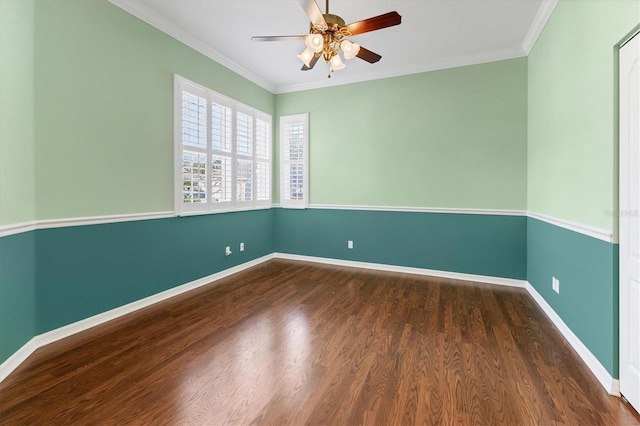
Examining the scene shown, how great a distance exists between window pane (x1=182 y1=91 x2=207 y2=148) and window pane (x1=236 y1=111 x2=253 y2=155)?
2.14 feet

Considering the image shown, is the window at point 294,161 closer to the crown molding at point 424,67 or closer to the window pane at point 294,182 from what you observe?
the window pane at point 294,182

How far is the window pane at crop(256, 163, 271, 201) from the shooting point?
191 inches

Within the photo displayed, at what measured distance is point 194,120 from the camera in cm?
360

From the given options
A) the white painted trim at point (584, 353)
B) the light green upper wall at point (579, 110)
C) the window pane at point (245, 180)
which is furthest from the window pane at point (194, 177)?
the white painted trim at point (584, 353)

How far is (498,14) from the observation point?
3000mm

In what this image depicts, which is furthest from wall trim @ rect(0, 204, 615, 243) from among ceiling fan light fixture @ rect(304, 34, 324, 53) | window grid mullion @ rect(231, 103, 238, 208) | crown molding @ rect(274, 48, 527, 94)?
ceiling fan light fixture @ rect(304, 34, 324, 53)

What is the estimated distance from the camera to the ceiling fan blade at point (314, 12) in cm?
209

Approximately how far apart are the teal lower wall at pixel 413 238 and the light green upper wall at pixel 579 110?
75cm

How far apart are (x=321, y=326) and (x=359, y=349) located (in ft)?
1.60

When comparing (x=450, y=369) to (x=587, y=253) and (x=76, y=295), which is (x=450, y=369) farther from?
(x=76, y=295)

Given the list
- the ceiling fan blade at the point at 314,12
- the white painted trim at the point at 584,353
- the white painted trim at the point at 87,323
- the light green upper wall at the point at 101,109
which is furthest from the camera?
the light green upper wall at the point at 101,109

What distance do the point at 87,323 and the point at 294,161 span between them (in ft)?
11.8

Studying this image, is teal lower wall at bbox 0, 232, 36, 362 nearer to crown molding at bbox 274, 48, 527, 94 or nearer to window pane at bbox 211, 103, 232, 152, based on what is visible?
window pane at bbox 211, 103, 232, 152

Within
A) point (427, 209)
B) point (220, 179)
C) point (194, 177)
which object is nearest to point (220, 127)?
point (220, 179)
